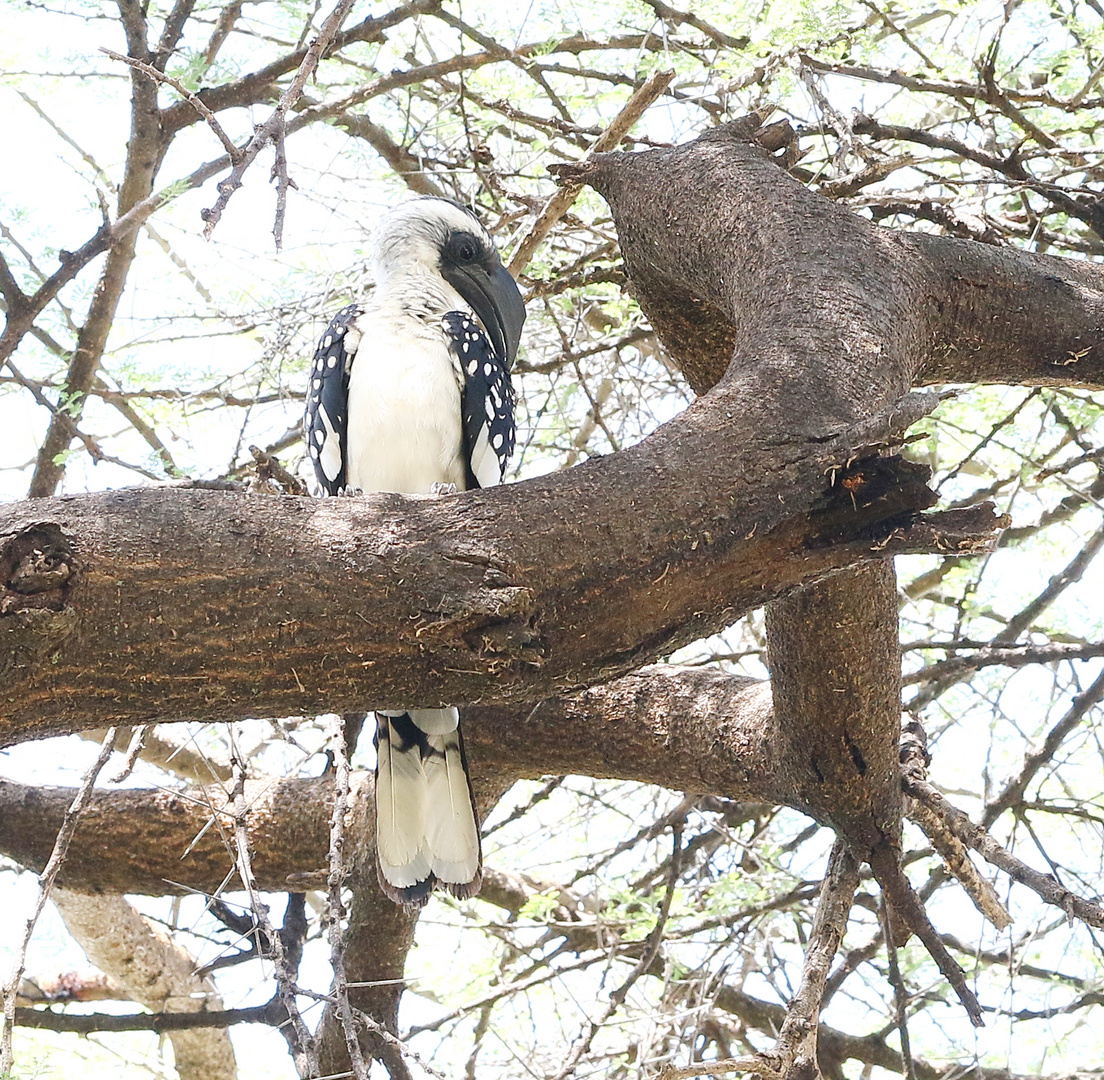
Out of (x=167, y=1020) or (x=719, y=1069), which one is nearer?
(x=719, y=1069)

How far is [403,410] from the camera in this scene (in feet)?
9.00

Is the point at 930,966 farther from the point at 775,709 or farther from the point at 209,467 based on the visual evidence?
the point at 209,467

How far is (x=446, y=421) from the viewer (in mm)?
2793

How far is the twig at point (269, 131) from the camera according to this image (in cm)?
146

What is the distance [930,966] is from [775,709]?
2.47 m

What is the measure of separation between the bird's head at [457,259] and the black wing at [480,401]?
20 cm

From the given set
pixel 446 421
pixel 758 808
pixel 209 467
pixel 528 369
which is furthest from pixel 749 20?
pixel 758 808

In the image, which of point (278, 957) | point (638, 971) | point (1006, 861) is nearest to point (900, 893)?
point (1006, 861)

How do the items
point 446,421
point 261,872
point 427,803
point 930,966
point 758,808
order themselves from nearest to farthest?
point 427,803 < point 446,421 < point 261,872 < point 758,808 < point 930,966

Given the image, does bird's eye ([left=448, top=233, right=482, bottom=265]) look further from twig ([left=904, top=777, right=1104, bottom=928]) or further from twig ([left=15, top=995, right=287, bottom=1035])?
twig ([left=15, top=995, right=287, bottom=1035])

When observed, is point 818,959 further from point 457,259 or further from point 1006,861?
point 457,259

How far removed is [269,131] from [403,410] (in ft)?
3.89

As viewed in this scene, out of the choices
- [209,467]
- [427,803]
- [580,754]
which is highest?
[209,467]

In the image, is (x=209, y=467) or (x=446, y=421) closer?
(x=446, y=421)
